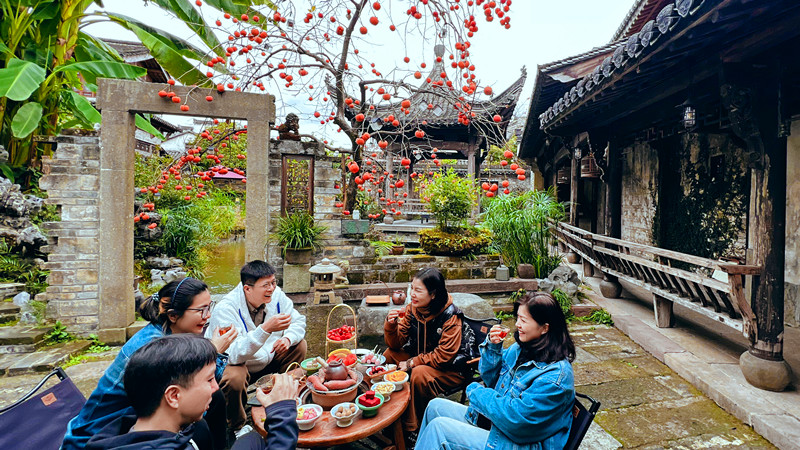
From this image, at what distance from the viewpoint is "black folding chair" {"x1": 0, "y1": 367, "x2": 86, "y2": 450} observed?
66.6 inches

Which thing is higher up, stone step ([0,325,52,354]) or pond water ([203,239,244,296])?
pond water ([203,239,244,296])

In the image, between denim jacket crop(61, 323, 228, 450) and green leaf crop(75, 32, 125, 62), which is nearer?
denim jacket crop(61, 323, 228, 450)

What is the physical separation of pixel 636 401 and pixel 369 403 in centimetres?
246

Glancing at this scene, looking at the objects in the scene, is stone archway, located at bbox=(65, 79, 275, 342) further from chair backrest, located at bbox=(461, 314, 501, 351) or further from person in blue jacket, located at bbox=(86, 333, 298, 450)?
person in blue jacket, located at bbox=(86, 333, 298, 450)

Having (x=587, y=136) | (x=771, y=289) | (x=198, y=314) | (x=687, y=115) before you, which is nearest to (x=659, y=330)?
(x=771, y=289)

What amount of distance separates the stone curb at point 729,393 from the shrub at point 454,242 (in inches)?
89.3

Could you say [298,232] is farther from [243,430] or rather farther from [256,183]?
[243,430]

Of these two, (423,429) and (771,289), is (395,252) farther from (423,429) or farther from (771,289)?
(771,289)

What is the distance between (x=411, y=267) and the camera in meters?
5.39

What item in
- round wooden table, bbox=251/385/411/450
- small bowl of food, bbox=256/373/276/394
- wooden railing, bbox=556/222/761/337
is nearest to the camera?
round wooden table, bbox=251/385/411/450

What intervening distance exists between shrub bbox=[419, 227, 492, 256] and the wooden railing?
1.93m

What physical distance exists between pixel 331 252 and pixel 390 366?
3.38 meters

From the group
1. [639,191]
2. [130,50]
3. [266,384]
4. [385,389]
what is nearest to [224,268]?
[266,384]

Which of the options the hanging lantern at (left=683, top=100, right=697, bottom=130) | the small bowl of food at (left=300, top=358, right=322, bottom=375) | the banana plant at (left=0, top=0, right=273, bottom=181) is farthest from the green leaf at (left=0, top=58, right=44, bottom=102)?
the hanging lantern at (left=683, top=100, right=697, bottom=130)
